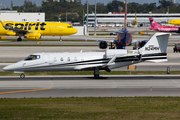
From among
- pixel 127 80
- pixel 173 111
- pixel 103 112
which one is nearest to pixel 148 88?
pixel 127 80

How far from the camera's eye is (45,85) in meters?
27.6

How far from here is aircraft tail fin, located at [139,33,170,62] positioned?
32312 millimetres

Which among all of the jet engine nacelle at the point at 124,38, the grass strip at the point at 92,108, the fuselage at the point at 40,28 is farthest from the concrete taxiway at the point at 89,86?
the fuselage at the point at 40,28

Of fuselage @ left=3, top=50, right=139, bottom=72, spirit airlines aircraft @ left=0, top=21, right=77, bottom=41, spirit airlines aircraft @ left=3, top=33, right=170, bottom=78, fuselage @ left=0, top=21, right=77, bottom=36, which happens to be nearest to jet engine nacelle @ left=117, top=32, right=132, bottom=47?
spirit airlines aircraft @ left=3, top=33, right=170, bottom=78

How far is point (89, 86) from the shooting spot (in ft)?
89.5

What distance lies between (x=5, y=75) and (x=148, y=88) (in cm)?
1768

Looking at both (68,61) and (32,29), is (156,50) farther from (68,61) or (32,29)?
(32,29)

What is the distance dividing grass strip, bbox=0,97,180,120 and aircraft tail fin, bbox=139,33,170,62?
10615 mm

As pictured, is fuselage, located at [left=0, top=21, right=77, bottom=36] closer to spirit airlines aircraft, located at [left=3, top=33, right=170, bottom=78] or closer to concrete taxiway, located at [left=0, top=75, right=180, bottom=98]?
spirit airlines aircraft, located at [left=3, top=33, right=170, bottom=78]

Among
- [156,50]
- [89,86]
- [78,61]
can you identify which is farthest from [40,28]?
[89,86]

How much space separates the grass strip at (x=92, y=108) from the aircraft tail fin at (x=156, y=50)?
10615 millimetres

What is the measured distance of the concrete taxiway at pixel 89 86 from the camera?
24000 mm

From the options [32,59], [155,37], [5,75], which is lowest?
[5,75]

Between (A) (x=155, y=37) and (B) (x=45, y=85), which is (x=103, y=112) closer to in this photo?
(B) (x=45, y=85)
